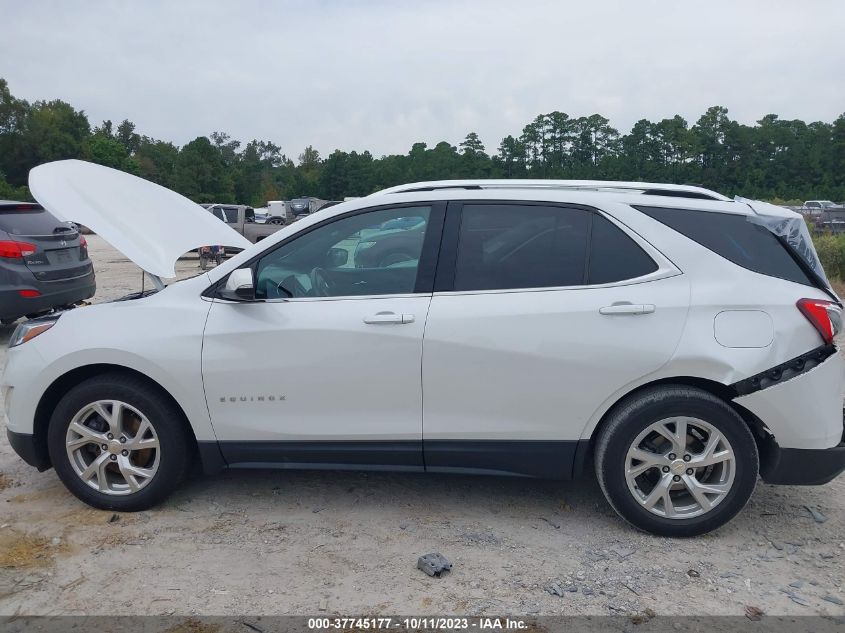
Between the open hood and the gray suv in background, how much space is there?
3616mm

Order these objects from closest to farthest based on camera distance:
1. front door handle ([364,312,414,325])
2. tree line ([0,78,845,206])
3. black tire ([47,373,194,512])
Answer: front door handle ([364,312,414,325])
black tire ([47,373,194,512])
tree line ([0,78,845,206])

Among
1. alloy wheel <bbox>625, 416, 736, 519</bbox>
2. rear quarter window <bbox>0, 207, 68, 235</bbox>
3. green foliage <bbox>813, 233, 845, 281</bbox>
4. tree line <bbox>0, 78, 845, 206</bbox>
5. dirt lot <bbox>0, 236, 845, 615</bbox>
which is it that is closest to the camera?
dirt lot <bbox>0, 236, 845, 615</bbox>

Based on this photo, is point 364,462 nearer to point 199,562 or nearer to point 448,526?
point 448,526

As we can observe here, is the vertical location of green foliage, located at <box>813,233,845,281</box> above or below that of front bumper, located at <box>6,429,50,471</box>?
above

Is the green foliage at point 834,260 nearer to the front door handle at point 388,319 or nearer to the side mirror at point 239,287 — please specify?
the front door handle at point 388,319

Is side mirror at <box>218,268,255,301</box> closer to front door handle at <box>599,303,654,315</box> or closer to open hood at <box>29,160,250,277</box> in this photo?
open hood at <box>29,160,250,277</box>

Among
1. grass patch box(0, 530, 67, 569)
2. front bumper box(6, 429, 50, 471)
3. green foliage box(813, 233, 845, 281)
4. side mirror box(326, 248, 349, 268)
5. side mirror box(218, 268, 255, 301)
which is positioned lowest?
grass patch box(0, 530, 67, 569)

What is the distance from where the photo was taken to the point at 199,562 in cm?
348

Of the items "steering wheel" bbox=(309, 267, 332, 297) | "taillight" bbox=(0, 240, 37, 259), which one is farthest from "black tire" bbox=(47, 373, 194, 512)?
"taillight" bbox=(0, 240, 37, 259)

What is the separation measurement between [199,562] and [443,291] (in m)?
1.76

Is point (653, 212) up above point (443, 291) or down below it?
above

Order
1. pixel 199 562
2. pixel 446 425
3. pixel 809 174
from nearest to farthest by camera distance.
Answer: pixel 199 562 < pixel 446 425 < pixel 809 174

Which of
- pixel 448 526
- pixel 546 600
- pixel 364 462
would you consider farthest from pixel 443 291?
pixel 546 600

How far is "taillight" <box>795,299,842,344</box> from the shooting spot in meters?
3.55
